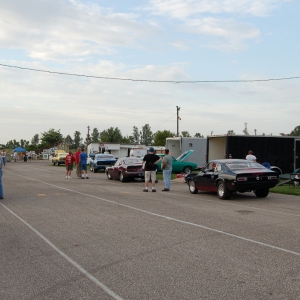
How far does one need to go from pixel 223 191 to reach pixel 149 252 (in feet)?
28.2

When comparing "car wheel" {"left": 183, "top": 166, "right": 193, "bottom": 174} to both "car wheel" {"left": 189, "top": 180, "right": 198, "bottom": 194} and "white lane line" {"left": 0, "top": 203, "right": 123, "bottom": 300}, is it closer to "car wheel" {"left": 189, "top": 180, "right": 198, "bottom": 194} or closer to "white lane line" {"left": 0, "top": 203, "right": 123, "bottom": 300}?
"car wheel" {"left": 189, "top": 180, "right": 198, "bottom": 194}

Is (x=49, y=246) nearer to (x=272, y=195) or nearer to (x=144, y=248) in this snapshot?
(x=144, y=248)

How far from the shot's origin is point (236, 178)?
1490 cm

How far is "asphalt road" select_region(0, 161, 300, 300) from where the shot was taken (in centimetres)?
543

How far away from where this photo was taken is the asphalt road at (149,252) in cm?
543

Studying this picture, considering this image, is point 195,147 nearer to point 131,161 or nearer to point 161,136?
point 131,161

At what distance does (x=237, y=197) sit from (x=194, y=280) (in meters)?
11.2

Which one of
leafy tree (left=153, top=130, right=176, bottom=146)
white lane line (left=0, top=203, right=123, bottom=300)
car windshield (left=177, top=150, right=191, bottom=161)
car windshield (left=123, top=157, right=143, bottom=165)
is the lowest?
white lane line (left=0, top=203, right=123, bottom=300)

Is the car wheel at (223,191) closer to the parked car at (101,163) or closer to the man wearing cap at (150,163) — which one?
the man wearing cap at (150,163)

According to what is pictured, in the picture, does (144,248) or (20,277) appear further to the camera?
(144,248)

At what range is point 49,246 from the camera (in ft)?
25.8

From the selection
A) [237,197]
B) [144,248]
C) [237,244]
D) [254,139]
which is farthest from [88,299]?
[254,139]

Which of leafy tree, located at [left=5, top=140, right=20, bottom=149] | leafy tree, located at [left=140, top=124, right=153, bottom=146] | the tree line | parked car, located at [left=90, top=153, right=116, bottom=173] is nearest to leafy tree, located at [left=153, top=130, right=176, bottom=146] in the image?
the tree line

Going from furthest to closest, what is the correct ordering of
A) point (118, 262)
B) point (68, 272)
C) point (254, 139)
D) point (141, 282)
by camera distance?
point (254, 139)
point (118, 262)
point (68, 272)
point (141, 282)
